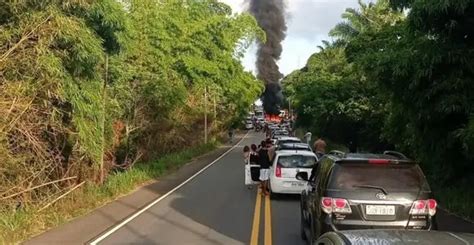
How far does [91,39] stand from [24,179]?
11.8 ft

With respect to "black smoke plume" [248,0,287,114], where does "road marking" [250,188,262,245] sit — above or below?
below

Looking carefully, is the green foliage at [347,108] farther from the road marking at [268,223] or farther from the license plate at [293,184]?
the road marking at [268,223]

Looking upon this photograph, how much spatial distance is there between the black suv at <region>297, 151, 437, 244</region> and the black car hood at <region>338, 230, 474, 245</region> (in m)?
4.55

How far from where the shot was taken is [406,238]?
4.09 meters

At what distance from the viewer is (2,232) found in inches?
461

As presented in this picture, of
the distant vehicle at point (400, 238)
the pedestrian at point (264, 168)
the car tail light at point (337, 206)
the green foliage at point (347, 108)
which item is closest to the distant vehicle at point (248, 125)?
the green foliage at point (347, 108)

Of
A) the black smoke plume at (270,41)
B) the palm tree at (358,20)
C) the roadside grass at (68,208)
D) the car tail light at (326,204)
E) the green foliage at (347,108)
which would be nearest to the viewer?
the car tail light at (326,204)

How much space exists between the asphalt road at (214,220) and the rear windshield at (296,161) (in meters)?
0.98

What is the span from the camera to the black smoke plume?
112 m

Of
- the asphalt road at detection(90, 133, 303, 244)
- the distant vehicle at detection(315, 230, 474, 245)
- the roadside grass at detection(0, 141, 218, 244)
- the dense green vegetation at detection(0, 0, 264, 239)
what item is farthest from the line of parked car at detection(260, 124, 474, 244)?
the dense green vegetation at detection(0, 0, 264, 239)

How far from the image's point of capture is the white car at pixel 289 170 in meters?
18.7

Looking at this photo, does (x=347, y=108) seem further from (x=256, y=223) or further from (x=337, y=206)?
(x=337, y=206)

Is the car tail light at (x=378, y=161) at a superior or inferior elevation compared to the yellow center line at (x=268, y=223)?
superior

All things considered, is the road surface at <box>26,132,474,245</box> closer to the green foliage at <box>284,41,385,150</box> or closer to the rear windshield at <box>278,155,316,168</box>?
the rear windshield at <box>278,155,316,168</box>
